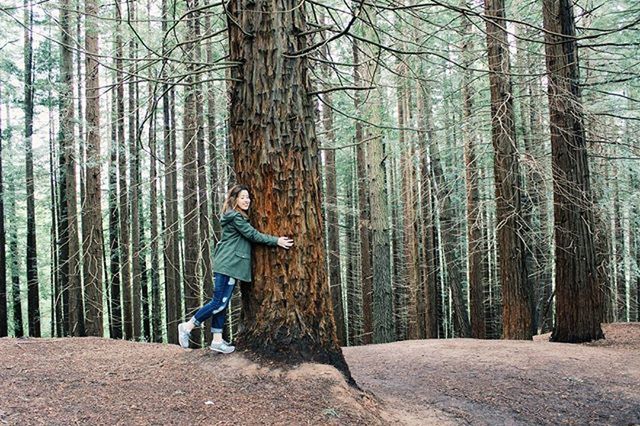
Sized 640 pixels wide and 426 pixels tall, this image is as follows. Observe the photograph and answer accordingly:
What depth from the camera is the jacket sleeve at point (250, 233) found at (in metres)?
4.50

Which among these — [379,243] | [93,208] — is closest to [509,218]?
[379,243]

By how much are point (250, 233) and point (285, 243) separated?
1.14 ft

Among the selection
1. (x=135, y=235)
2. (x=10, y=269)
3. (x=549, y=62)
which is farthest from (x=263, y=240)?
(x=10, y=269)

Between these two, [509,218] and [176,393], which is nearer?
[176,393]

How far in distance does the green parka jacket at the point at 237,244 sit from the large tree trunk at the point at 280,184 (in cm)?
11

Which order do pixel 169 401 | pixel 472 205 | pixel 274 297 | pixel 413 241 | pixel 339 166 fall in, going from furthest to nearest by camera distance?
1. pixel 339 166
2. pixel 413 241
3. pixel 472 205
4. pixel 274 297
5. pixel 169 401

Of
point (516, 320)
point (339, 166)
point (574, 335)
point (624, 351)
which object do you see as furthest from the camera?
point (339, 166)

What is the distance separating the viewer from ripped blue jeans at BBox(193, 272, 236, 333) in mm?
4961

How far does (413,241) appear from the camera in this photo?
713 inches

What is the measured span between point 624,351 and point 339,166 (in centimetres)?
2103

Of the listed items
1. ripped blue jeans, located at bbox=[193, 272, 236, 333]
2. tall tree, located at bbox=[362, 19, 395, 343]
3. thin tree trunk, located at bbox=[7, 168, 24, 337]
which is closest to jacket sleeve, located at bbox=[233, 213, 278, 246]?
ripped blue jeans, located at bbox=[193, 272, 236, 333]

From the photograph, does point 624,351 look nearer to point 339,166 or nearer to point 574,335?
point 574,335

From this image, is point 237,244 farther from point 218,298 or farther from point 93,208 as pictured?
point 93,208

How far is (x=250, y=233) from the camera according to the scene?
457 cm
